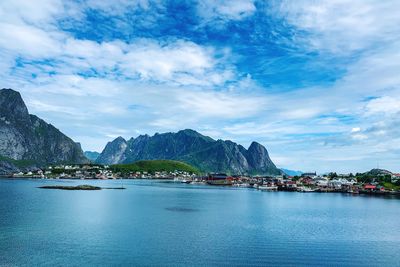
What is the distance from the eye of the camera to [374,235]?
6762 centimetres

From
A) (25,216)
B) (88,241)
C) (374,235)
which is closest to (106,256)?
(88,241)

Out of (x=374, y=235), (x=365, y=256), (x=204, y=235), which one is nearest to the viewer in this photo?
(x=365, y=256)

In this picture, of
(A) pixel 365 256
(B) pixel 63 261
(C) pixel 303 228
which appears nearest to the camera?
(B) pixel 63 261

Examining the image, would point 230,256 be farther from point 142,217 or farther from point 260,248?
point 142,217

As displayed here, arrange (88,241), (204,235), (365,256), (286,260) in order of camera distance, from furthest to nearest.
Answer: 1. (204,235)
2. (88,241)
3. (365,256)
4. (286,260)

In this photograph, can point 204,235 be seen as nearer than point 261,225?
Yes

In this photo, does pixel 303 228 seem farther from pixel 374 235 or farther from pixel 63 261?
pixel 63 261

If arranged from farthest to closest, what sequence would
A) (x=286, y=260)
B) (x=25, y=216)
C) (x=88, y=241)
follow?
(x=25, y=216)
(x=88, y=241)
(x=286, y=260)

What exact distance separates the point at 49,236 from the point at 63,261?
15449 mm

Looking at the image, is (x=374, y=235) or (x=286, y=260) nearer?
(x=286, y=260)

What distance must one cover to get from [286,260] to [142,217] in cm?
4330

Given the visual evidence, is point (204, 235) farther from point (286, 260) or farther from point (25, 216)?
point (25, 216)

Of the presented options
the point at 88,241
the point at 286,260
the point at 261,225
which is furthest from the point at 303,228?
the point at 88,241

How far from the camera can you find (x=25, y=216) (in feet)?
259
